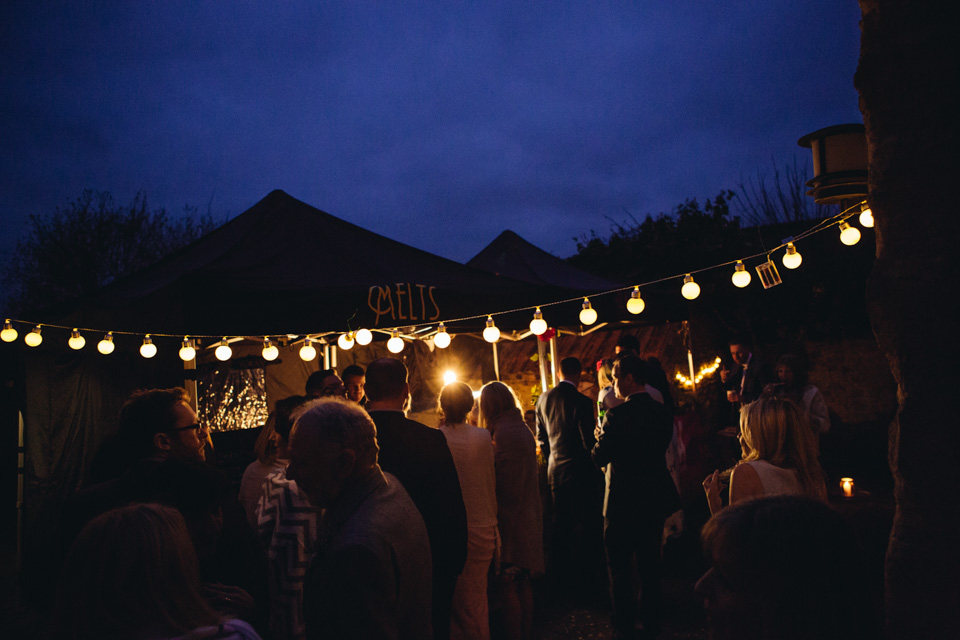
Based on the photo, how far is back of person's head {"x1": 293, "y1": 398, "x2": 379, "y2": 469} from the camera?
1633 mm

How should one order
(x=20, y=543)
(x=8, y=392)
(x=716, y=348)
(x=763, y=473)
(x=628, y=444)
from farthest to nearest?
1. (x=716, y=348)
2. (x=8, y=392)
3. (x=20, y=543)
4. (x=628, y=444)
5. (x=763, y=473)

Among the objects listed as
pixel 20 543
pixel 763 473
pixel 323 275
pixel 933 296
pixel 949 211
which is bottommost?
pixel 20 543

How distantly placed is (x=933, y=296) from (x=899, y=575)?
2.73 ft

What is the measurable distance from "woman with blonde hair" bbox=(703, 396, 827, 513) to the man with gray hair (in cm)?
149

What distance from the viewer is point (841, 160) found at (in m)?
3.35

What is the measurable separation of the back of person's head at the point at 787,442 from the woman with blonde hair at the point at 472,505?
4.86ft

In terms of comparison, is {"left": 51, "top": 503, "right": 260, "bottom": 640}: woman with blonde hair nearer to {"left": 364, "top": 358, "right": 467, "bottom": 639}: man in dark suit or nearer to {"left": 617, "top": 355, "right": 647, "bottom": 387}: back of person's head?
{"left": 364, "top": 358, "right": 467, "bottom": 639}: man in dark suit

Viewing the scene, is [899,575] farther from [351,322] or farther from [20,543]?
[20,543]

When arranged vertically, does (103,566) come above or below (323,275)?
below

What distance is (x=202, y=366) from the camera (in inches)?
249

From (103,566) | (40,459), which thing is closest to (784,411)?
(103,566)

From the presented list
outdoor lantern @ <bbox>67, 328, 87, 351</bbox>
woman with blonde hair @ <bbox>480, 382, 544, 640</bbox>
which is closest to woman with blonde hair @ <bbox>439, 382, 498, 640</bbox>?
woman with blonde hair @ <bbox>480, 382, 544, 640</bbox>

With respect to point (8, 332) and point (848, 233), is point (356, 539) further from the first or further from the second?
point (8, 332)

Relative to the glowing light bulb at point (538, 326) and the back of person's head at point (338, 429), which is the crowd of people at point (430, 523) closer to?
the back of person's head at point (338, 429)
